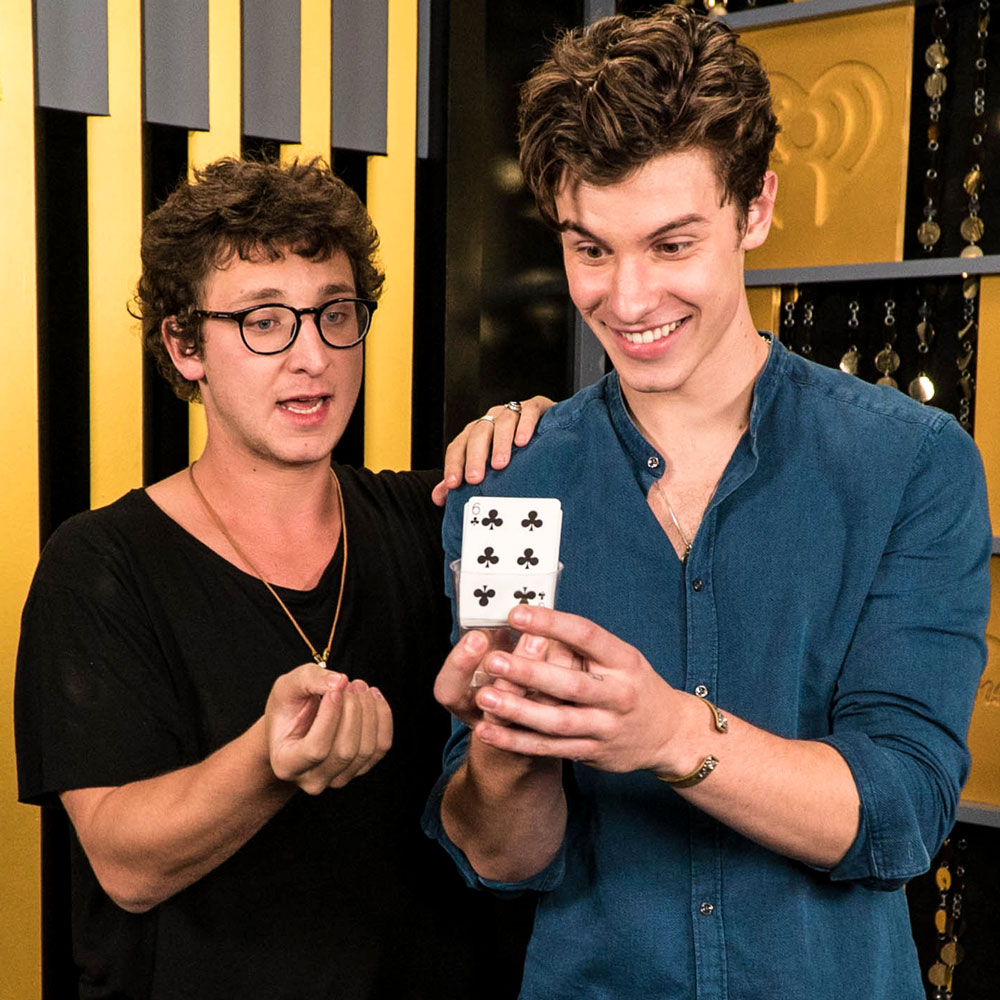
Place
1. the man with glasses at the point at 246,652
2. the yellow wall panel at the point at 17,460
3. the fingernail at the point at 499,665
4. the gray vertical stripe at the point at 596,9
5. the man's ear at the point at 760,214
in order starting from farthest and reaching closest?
the gray vertical stripe at the point at 596,9
the yellow wall panel at the point at 17,460
the man with glasses at the point at 246,652
the man's ear at the point at 760,214
the fingernail at the point at 499,665

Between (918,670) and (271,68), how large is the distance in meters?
2.08

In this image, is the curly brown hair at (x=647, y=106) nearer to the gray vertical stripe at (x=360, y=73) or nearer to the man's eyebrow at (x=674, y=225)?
the man's eyebrow at (x=674, y=225)

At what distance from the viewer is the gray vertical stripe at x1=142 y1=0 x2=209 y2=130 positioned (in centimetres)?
258

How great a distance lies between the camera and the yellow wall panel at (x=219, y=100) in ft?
8.76

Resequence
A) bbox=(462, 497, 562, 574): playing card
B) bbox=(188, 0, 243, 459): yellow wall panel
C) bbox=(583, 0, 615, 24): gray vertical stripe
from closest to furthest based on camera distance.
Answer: bbox=(462, 497, 562, 574): playing card < bbox=(188, 0, 243, 459): yellow wall panel < bbox=(583, 0, 615, 24): gray vertical stripe

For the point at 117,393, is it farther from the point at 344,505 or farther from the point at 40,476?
the point at 344,505

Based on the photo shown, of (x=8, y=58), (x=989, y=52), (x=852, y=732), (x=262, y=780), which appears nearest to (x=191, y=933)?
(x=262, y=780)

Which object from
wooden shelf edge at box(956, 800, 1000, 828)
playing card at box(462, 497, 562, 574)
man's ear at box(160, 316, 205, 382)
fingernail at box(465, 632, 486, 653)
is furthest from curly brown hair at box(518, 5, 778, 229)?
wooden shelf edge at box(956, 800, 1000, 828)

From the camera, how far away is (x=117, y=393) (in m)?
2.56

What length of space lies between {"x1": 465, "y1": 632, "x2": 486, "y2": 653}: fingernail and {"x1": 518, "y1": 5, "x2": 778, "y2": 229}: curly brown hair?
0.56 metres

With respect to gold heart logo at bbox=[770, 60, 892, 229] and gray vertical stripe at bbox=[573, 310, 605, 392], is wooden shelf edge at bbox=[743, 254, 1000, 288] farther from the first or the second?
gray vertical stripe at bbox=[573, 310, 605, 392]

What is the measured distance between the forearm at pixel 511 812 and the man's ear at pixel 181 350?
3.01 feet

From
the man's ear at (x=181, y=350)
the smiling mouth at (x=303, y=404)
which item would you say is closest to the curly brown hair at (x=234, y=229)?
the man's ear at (x=181, y=350)

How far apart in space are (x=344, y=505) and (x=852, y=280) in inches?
59.5
